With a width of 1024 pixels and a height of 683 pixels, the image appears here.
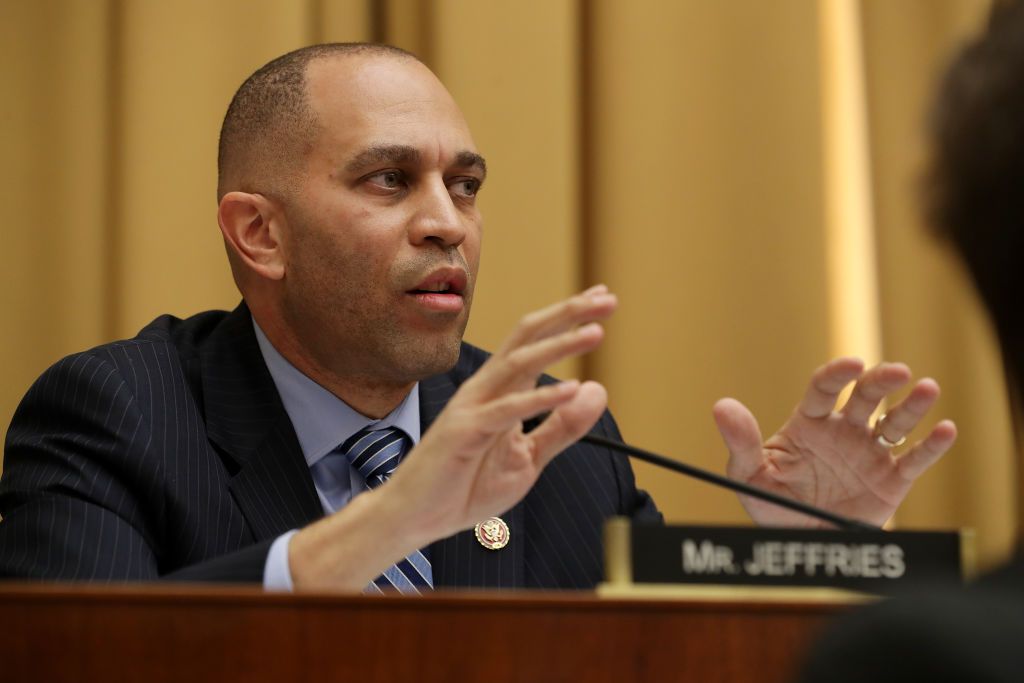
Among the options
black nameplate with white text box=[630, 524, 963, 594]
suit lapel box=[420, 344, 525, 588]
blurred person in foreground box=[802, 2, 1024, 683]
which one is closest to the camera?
blurred person in foreground box=[802, 2, 1024, 683]

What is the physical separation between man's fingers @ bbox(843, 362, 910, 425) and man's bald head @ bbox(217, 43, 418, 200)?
92 centimetres

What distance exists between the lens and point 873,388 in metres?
1.67

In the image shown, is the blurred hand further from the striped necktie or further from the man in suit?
the striped necktie

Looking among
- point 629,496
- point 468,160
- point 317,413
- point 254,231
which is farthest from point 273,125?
point 629,496

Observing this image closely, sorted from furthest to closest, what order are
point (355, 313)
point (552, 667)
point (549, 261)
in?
point (549, 261) < point (355, 313) < point (552, 667)

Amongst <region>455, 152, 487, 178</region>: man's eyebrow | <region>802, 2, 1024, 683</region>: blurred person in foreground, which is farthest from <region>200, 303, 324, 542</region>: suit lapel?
<region>802, 2, 1024, 683</region>: blurred person in foreground

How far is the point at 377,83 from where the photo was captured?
2035mm

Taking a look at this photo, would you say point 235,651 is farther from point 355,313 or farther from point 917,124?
point 355,313

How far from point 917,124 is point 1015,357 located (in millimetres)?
170

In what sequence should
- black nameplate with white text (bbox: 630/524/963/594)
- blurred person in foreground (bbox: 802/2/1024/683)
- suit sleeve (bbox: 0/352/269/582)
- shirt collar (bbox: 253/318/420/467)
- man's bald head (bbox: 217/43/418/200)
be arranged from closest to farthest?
blurred person in foreground (bbox: 802/2/1024/683) → black nameplate with white text (bbox: 630/524/963/594) → suit sleeve (bbox: 0/352/269/582) → shirt collar (bbox: 253/318/420/467) → man's bald head (bbox: 217/43/418/200)

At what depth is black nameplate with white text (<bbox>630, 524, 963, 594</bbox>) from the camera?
1.01 m

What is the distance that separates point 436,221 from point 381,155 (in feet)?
0.44

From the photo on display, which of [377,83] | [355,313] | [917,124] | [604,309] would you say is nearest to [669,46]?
[377,83]

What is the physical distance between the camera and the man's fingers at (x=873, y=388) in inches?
64.8
